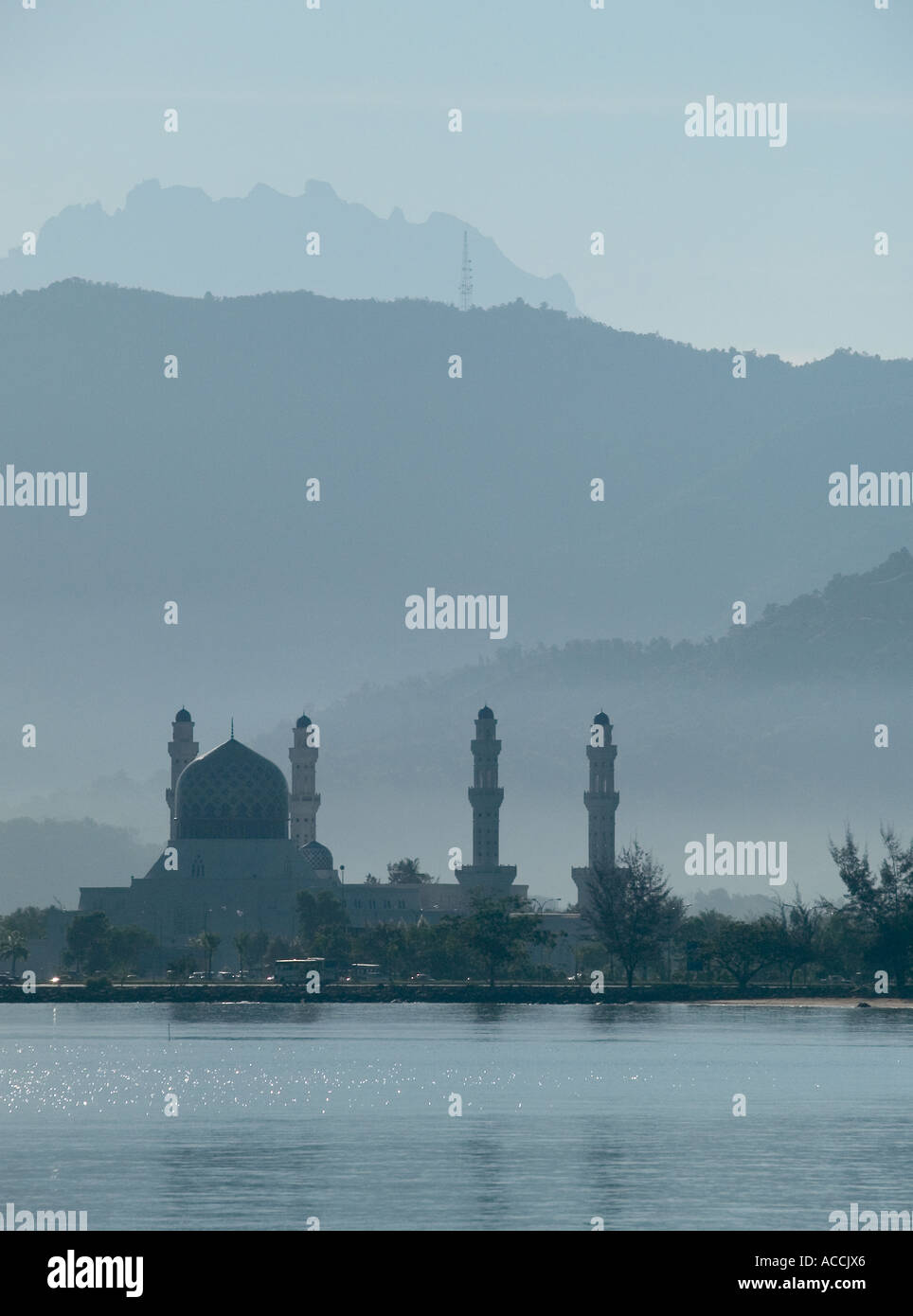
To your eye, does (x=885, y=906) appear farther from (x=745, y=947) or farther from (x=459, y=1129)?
(x=459, y=1129)

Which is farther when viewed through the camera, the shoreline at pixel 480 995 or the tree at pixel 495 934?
the tree at pixel 495 934

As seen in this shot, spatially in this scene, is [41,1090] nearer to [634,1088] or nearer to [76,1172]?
[634,1088]

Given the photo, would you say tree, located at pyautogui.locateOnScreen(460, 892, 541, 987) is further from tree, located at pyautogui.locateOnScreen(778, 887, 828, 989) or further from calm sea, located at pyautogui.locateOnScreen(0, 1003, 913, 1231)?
calm sea, located at pyautogui.locateOnScreen(0, 1003, 913, 1231)

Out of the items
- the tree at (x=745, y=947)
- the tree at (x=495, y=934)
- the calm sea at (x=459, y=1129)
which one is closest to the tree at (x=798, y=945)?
the tree at (x=745, y=947)

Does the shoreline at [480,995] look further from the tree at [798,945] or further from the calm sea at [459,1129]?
the calm sea at [459,1129]

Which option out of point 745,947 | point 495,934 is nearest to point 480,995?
point 495,934

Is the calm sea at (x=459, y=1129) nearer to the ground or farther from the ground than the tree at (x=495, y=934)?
nearer to the ground
